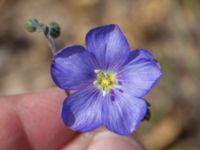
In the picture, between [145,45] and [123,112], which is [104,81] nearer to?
[123,112]

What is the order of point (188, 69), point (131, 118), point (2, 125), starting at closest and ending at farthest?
1. point (131, 118)
2. point (2, 125)
3. point (188, 69)

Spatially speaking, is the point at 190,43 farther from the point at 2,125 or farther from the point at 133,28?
the point at 2,125

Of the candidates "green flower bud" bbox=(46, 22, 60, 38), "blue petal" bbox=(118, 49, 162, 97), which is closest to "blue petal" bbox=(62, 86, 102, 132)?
"blue petal" bbox=(118, 49, 162, 97)

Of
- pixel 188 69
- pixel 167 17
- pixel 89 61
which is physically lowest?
pixel 188 69

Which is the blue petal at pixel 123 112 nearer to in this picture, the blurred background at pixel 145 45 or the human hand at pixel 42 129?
the human hand at pixel 42 129

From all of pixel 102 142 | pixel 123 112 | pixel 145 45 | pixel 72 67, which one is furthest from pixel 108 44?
pixel 145 45

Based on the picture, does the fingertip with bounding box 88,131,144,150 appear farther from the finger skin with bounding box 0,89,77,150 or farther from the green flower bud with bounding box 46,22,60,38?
the green flower bud with bounding box 46,22,60,38

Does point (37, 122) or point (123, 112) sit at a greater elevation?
point (123, 112)

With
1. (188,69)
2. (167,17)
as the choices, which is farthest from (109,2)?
(188,69)
